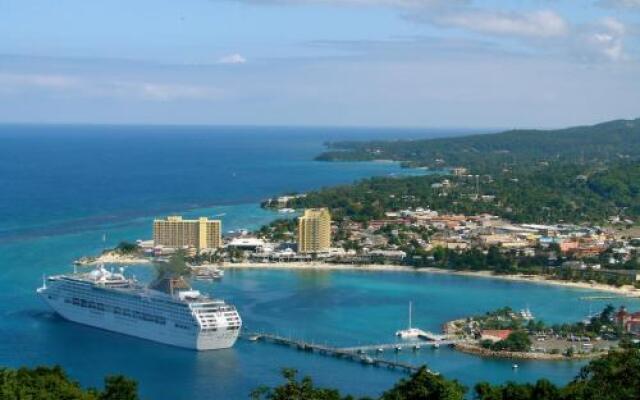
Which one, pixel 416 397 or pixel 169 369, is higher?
pixel 416 397

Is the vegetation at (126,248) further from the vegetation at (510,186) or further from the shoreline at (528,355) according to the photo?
the shoreline at (528,355)

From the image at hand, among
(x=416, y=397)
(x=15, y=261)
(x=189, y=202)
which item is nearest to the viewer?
(x=416, y=397)

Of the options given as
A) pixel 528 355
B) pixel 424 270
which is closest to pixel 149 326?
pixel 528 355

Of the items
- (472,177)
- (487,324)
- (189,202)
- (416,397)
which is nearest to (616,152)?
(472,177)

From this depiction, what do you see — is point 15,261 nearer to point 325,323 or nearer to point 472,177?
point 325,323

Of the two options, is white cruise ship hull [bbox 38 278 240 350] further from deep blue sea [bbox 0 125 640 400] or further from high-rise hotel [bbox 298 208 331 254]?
high-rise hotel [bbox 298 208 331 254]

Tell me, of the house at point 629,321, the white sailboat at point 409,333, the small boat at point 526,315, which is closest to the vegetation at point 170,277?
the white sailboat at point 409,333

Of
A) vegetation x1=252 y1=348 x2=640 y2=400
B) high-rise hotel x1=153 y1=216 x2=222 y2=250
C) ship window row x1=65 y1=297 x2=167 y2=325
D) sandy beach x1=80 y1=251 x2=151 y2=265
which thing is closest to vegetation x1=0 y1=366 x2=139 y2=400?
vegetation x1=252 y1=348 x2=640 y2=400
